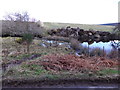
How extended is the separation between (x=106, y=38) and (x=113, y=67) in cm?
1956

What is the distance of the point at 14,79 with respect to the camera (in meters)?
4.41

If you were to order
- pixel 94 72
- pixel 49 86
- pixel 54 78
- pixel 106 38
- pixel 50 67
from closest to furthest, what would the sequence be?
1. pixel 49 86
2. pixel 54 78
3. pixel 94 72
4. pixel 50 67
5. pixel 106 38

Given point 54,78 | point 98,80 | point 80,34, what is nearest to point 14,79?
point 54,78

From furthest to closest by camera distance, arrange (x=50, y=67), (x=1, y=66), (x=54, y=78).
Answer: (x=1, y=66) < (x=50, y=67) < (x=54, y=78)

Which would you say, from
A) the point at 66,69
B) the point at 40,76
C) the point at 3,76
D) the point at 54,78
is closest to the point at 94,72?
the point at 66,69

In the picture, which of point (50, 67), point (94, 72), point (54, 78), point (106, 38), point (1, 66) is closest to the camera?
point (54, 78)

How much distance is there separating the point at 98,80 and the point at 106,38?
20.8 m

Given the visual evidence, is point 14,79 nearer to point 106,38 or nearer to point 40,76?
point 40,76

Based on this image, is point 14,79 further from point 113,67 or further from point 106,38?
point 106,38

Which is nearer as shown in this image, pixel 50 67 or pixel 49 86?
pixel 49 86

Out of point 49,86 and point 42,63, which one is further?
point 42,63

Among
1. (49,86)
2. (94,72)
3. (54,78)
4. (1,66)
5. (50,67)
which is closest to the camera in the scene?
(49,86)

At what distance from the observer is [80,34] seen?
25.0 m

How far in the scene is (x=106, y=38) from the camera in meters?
24.5
